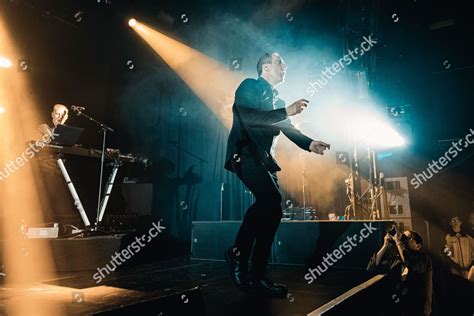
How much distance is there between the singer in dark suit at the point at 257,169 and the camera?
1817 mm

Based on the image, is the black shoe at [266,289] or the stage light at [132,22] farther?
the stage light at [132,22]

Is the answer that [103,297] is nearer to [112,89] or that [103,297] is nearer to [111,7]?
[112,89]

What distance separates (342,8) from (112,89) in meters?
4.52

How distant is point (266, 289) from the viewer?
5.85 feet

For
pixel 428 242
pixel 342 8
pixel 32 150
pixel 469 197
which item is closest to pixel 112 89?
pixel 32 150

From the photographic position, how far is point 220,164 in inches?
233

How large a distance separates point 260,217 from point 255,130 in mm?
537

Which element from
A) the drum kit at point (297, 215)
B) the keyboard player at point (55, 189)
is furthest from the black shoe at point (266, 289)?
the drum kit at point (297, 215)

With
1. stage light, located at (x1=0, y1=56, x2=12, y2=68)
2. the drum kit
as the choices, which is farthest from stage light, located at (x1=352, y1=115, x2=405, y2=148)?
stage light, located at (x1=0, y1=56, x2=12, y2=68)

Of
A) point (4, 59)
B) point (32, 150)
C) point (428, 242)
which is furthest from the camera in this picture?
point (428, 242)

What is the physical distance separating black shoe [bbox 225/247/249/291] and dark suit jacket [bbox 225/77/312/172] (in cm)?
55

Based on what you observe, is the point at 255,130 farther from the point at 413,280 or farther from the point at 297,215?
the point at 297,215

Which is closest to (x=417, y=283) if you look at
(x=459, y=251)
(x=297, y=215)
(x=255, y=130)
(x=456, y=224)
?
(x=297, y=215)

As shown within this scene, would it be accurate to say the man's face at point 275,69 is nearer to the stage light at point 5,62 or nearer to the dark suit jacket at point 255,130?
the dark suit jacket at point 255,130
